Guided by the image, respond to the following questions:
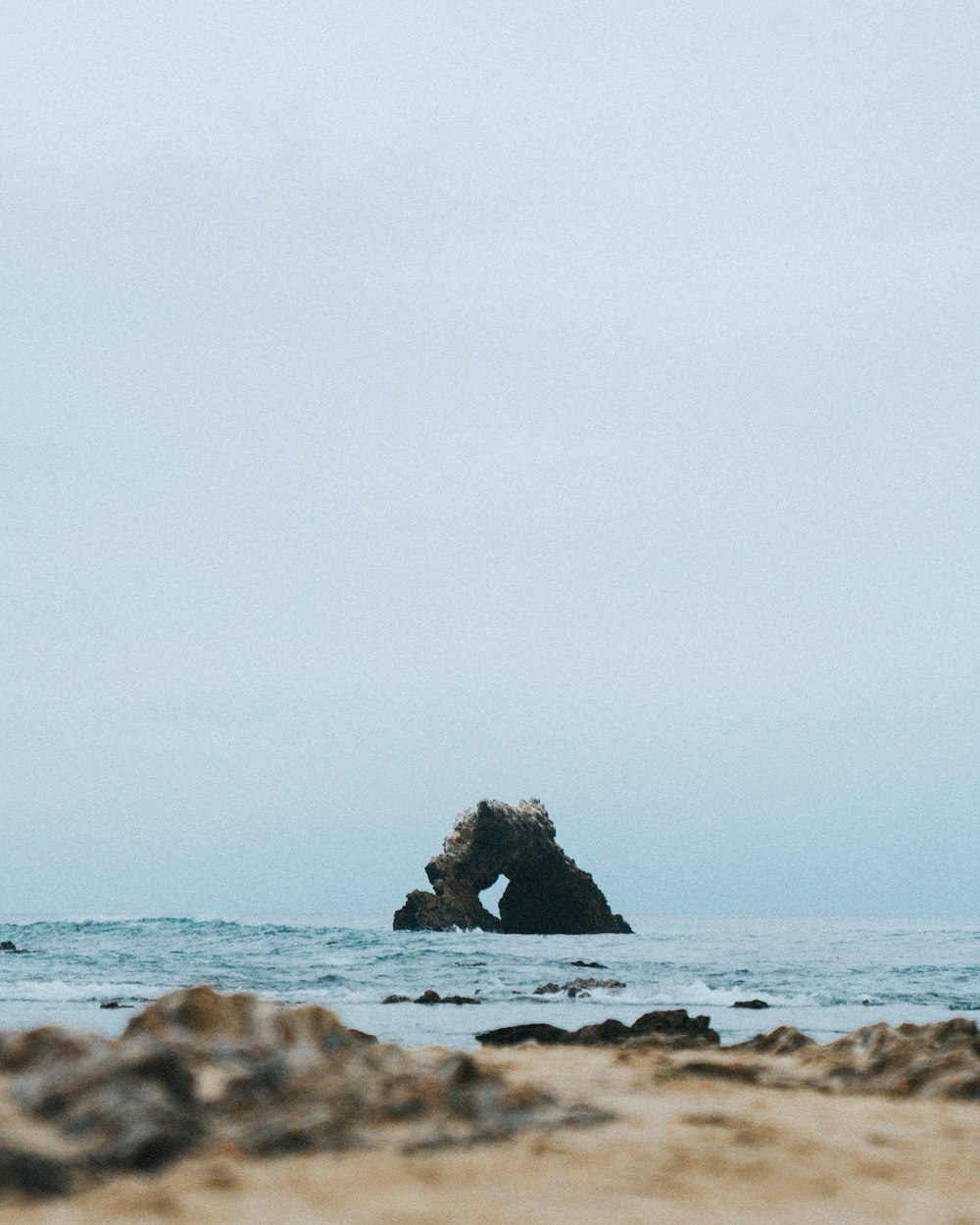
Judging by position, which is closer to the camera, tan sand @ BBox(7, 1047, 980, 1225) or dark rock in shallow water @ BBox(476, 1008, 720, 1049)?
tan sand @ BBox(7, 1047, 980, 1225)

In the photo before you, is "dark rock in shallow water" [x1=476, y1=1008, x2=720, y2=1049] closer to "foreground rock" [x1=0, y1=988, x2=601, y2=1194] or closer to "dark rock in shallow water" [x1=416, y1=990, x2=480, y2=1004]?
"foreground rock" [x1=0, y1=988, x2=601, y2=1194]

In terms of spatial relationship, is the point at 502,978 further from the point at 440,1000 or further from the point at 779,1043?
the point at 779,1043

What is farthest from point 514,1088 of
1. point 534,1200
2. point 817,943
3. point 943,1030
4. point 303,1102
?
point 817,943

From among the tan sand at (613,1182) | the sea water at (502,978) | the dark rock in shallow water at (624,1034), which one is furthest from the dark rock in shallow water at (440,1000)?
the tan sand at (613,1182)

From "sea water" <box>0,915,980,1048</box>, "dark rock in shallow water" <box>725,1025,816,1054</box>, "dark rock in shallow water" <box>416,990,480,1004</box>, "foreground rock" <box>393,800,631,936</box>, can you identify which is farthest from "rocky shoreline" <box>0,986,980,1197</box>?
"foreground rock" <box>393,800,631,936</box>

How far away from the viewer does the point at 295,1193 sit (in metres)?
3.23

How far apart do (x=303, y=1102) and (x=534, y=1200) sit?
3.97 ft

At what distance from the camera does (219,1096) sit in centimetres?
396

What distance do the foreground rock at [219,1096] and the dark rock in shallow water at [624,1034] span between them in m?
3.38

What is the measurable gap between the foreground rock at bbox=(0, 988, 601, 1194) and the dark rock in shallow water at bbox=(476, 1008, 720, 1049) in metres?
3.38

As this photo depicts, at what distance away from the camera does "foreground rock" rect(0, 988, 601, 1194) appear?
3445 millimetres

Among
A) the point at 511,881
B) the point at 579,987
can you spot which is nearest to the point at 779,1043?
the point at 579,987

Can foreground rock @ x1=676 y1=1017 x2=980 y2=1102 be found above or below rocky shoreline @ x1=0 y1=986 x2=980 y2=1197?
below

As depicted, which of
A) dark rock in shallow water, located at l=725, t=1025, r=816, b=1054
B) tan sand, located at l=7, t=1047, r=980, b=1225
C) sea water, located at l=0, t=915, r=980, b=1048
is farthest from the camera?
sea water, located at l=0, t=915, r=980, b=1048
